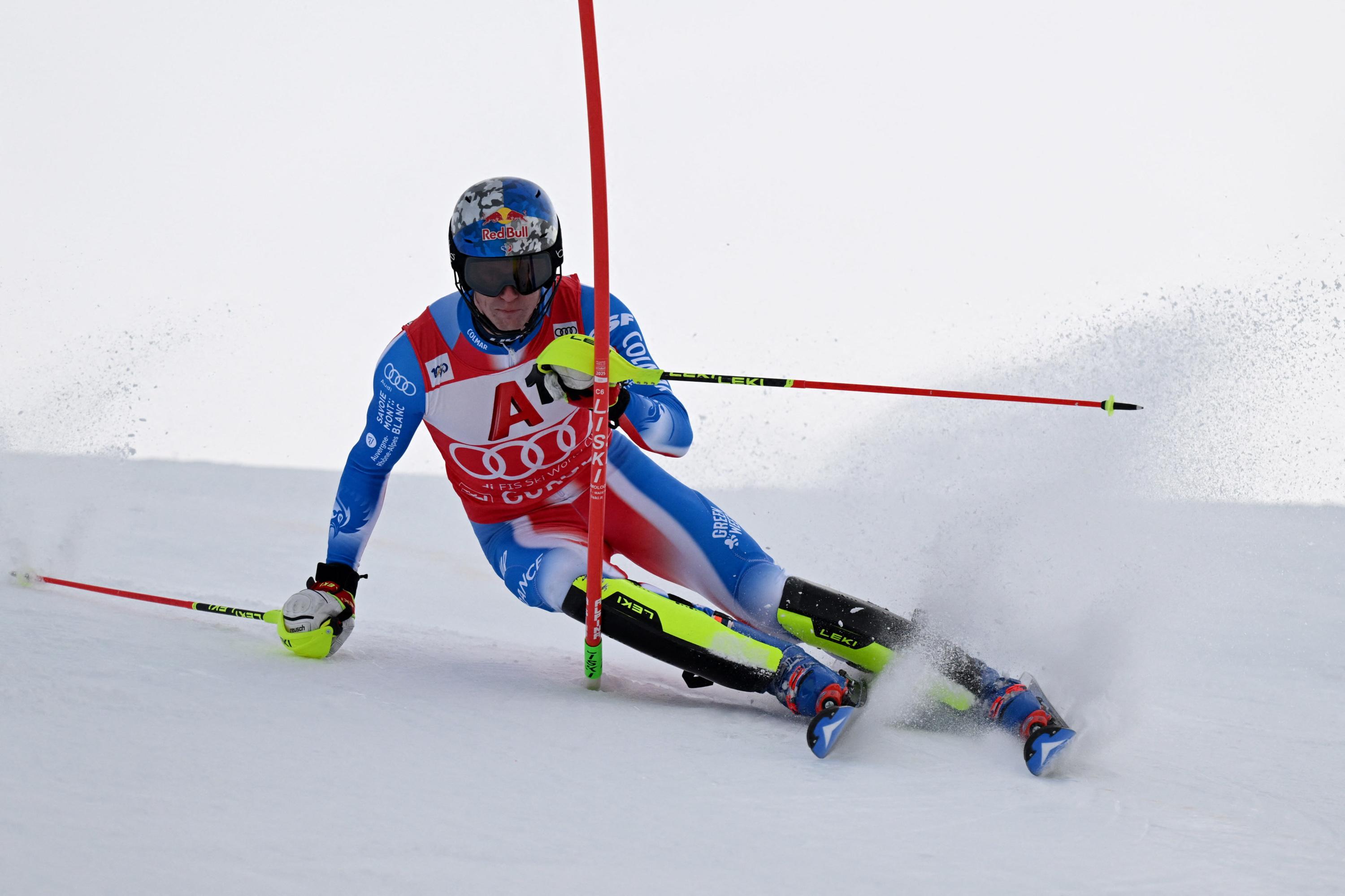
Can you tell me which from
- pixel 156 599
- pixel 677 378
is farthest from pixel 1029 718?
pixel 156 599

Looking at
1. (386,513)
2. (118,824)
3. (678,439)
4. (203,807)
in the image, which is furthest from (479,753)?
(386,513)

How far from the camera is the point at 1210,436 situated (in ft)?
11.3

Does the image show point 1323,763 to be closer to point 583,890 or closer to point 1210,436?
point 1210,436

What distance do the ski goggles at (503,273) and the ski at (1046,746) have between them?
5.46ft

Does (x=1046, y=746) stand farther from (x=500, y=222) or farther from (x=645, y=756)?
(x=500, y=222)

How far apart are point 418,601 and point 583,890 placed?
11.1 feet

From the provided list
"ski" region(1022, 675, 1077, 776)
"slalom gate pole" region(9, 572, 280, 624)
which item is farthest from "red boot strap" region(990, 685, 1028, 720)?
"slalom gate pole" region(9, 572, 280, 624)

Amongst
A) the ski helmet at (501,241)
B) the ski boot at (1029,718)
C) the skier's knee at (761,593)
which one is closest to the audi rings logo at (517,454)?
the ski helmet at (501,241)

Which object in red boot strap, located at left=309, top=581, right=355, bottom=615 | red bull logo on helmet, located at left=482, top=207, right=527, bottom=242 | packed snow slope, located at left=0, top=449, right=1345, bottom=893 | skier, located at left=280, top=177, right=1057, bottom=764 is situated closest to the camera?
packed snow slope, located at left=0, top=449, right=1345, bottom=893

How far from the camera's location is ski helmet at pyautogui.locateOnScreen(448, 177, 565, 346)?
272 cm

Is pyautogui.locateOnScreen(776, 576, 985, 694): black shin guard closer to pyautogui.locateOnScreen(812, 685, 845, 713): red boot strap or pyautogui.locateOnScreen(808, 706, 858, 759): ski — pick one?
pyautogui.locateOnScreen(812, 685, 845, 713): red boot strap

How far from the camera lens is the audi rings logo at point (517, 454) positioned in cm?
299

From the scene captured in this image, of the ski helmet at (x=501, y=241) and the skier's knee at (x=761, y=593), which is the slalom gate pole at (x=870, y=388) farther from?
the skier's knee at (x=761, y=593)

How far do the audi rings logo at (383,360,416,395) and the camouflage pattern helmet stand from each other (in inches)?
13.8
